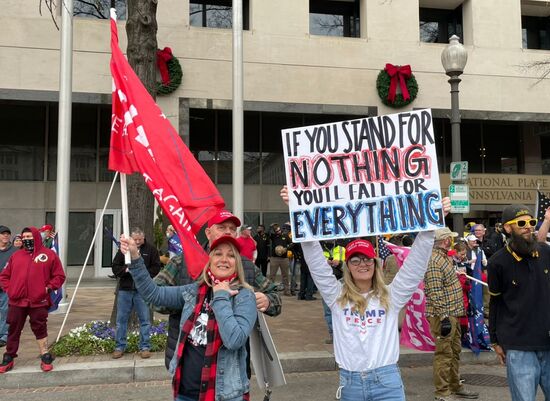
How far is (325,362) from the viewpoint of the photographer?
22.6 feet

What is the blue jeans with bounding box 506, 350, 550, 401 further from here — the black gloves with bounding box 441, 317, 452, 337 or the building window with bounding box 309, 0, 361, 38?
the building window with bounding box 309, 0, 361, 38

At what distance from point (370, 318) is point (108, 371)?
4529mm

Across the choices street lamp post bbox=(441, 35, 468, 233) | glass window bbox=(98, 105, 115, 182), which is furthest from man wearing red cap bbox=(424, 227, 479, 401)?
glass window bbox=(98, 105, 115, 182)

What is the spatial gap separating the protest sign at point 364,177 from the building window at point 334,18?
53.2ft

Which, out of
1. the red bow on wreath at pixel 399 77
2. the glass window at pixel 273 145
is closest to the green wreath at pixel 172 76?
the glass window at pixel 273 145

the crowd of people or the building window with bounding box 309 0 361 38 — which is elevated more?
the building window with bounding box 309 0 361 38

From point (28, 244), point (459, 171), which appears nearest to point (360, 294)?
point (28, 244)

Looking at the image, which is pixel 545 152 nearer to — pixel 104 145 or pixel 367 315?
pixel 104 145

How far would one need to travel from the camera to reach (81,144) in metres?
18.6

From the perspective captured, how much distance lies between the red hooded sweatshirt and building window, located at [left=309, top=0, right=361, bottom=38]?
47.9ft

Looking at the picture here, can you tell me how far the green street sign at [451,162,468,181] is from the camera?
30.2ft

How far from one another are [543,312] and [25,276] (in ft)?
19.7

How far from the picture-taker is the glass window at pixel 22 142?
17969 millimetres

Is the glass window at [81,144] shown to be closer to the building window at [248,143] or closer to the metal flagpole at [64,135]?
the building window at [248,143]
